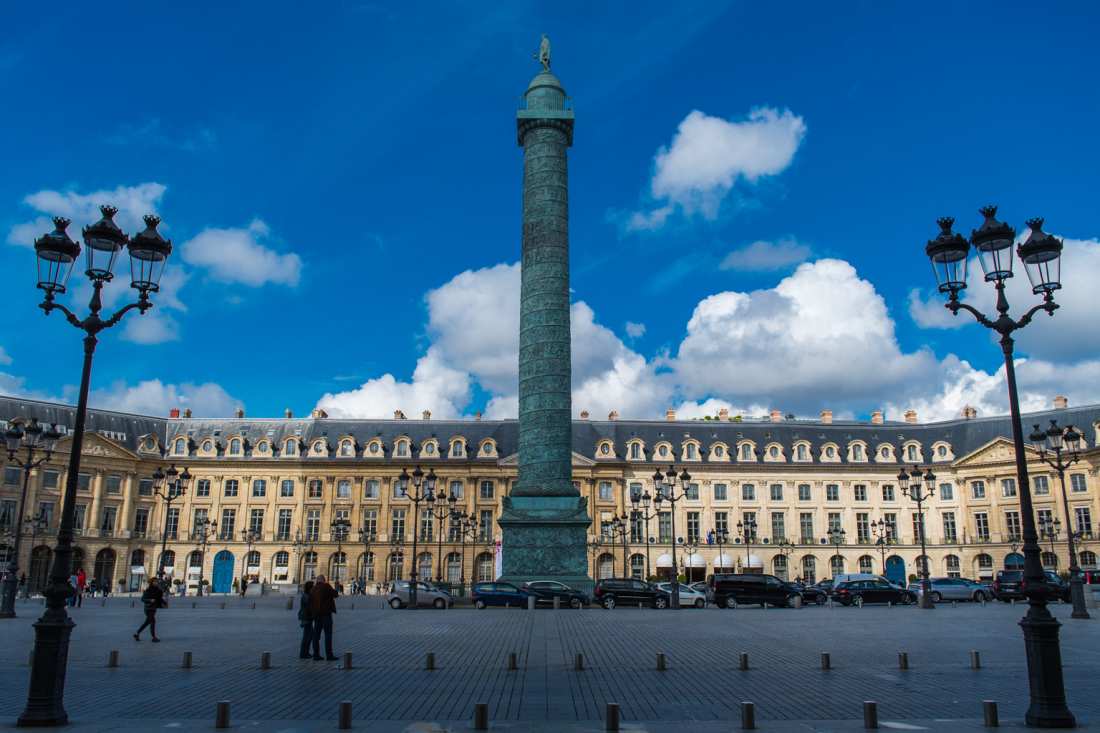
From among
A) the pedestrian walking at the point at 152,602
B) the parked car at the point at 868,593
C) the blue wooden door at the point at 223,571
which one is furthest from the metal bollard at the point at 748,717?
the blue wooden door at the point at 223,571

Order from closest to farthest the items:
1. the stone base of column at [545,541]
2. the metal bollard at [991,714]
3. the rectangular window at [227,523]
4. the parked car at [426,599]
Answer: the metal bollard at [991,714] → the parked car at [426,599] → the stone base of column at [545,541] → the rectangular window at [227,523]

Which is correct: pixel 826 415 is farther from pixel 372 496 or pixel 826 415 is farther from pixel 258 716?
pixel 258 716

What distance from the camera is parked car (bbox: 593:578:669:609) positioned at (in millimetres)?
30391

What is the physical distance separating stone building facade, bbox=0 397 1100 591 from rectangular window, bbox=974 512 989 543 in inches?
3.6

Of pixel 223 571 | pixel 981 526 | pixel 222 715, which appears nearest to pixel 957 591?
pixel 981 526

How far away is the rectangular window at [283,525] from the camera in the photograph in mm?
63188

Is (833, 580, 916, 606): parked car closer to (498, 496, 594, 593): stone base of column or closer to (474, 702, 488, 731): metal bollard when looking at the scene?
(498, 496, 594, 593): stone base of column

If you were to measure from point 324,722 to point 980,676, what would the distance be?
864 cm

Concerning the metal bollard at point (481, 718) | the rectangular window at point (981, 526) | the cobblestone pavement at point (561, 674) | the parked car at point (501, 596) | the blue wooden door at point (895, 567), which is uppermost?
the rectangular window at point (981, 526)

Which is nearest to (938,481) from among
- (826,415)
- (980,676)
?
(826,415)

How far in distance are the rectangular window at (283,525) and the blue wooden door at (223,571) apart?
142 inches

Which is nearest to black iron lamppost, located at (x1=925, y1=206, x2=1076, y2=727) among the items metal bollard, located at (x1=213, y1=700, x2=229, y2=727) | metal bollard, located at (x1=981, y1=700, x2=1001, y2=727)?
metal bollard, located at (x1=981, y1=700, x2=1001, y2=727)

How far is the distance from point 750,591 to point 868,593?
5.72m

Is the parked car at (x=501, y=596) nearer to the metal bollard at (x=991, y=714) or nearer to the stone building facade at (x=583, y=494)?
the metal bollard at (x=991, y=714)
